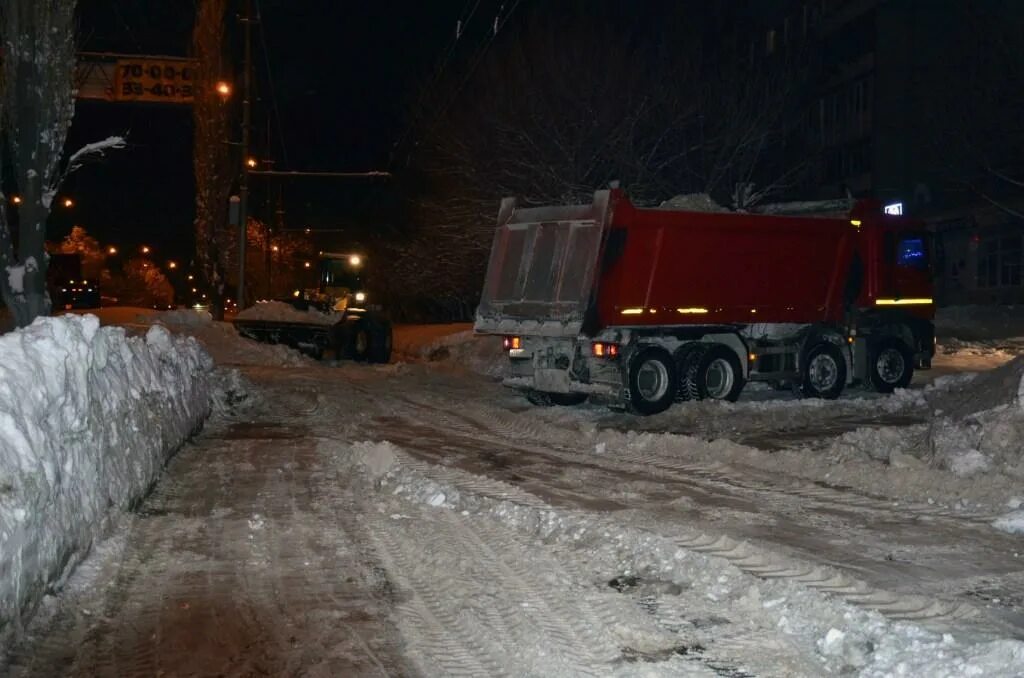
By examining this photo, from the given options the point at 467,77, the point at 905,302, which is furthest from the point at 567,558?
the point at 467,77

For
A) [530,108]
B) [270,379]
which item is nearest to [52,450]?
[270,379]

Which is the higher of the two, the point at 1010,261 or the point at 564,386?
the point at 1010,261

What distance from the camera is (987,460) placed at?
37.0 feet

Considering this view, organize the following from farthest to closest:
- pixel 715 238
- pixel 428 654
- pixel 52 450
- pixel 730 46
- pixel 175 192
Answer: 1. pixel 175 192
2. pixel 730 46
3. pixel 715 238
4. pixel 52 450
5. pixel 428 654

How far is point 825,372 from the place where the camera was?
19.9m

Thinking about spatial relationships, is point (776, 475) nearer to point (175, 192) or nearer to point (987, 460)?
point (987, 460)

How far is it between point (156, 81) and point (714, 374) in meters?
26.5

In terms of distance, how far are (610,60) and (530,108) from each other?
100 inches

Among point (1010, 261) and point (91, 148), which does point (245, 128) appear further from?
point (1010, 261)

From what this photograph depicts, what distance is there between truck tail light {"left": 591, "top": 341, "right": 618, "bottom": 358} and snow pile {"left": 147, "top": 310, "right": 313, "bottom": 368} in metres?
13.0

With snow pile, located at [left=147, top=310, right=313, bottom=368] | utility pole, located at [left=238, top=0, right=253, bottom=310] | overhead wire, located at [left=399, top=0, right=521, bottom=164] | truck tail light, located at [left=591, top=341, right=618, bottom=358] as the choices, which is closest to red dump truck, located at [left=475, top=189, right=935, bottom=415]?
truck tail light, located at [left=591, top=341, right=618, bottom=358]

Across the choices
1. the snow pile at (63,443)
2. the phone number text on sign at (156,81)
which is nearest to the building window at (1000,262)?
the phone number text on sign at (156,81)

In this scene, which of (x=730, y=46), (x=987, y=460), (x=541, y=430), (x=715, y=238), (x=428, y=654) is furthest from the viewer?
(x=730, y=46)

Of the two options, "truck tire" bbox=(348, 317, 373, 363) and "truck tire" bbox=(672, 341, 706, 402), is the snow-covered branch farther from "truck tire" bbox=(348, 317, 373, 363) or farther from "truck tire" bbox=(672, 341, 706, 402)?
"truck tire" bbox=(348, 317, 373, 363)
